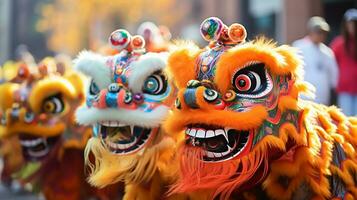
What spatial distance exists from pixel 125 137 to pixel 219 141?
0.90 meters

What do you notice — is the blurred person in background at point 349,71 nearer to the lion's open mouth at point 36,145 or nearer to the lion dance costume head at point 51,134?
the lion dance costume head at point 51,134

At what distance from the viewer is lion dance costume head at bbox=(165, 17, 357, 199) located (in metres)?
3.05

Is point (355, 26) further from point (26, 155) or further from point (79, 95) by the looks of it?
point (26, 155)

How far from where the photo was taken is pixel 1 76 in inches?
222

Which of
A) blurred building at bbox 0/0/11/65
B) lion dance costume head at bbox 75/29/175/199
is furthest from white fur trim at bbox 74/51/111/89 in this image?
blurred building at bbox 0/0/11/65

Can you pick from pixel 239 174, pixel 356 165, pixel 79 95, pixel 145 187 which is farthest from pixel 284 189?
pixel 79 95

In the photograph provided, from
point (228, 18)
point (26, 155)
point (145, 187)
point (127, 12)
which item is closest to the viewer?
point (145, 187)

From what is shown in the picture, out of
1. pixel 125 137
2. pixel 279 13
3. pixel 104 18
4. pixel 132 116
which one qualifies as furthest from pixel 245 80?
pixel 104 18

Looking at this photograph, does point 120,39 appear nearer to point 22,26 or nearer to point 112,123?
point 112,123

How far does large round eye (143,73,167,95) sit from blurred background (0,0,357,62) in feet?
24.2

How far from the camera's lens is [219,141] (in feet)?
10.1

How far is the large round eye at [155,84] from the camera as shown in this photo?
12.7 feet

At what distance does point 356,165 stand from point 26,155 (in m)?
2.53

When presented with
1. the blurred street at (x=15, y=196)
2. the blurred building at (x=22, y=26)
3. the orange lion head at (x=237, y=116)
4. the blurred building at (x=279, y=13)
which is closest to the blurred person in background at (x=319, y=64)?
the orange lion head at (x=237, y=116)
